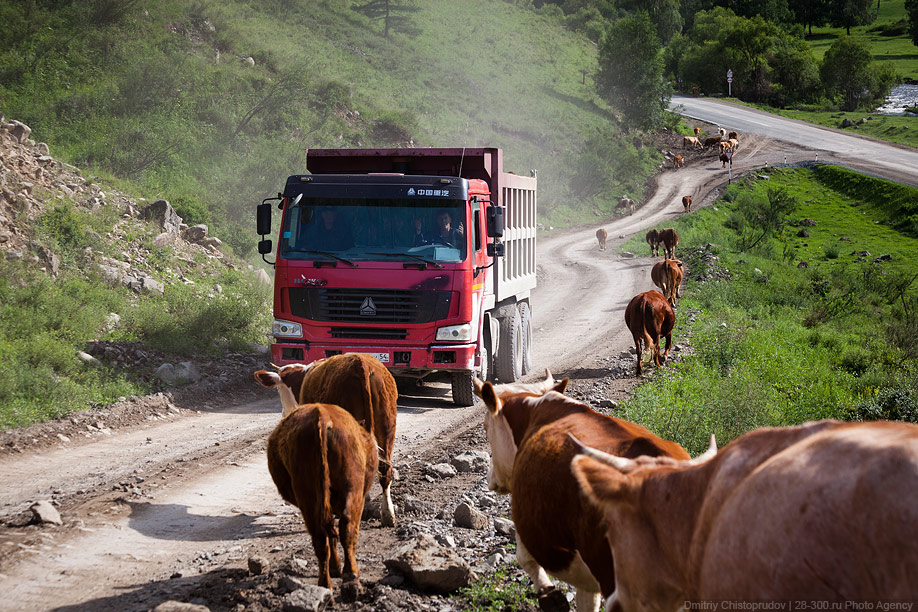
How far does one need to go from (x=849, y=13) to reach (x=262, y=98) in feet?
311

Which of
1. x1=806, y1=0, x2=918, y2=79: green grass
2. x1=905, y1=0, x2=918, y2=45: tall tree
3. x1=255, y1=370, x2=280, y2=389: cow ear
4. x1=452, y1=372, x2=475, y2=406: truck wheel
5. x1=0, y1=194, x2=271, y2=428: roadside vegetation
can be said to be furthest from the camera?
x1=905, y1=0, x2=918, y2=45: tall tree

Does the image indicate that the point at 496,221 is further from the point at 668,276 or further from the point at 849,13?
the point at 849,13

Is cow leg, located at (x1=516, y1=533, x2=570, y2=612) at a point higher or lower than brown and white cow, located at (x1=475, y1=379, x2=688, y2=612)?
lower

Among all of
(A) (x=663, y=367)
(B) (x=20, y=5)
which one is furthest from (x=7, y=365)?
(B) (x=20, y=5)

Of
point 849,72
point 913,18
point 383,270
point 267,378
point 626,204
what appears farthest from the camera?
point 913,18

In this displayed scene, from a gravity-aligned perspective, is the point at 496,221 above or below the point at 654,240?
above

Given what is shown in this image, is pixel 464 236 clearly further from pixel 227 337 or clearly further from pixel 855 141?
pixel 855 141

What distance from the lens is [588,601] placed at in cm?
419

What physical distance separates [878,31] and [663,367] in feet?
342

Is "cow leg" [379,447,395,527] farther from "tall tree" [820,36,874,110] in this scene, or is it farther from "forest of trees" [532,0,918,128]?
"tall tree" [820,36,874,110]

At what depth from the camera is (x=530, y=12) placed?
88688 millimetres

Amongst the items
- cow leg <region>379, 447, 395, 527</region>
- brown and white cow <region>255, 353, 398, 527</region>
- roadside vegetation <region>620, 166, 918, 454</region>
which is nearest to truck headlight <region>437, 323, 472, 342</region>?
roadside vegetation <region>620, 166, 918, 454</region>

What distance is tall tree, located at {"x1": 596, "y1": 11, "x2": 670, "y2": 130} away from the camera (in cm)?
5784

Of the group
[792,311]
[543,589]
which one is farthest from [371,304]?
[792,311]
